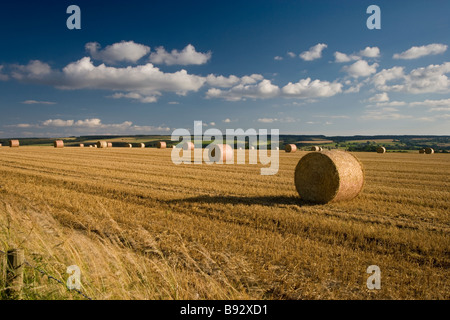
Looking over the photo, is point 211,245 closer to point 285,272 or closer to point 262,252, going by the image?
point 262,252

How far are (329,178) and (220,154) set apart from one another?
637 inches

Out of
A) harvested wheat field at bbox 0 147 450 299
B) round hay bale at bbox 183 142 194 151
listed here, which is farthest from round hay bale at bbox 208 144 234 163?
round hay bale at bbox 183 142 194 151

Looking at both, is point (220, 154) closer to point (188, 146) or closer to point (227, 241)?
point (227, 241)

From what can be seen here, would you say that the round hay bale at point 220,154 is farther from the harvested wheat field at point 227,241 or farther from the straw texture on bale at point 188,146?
the straw texture on bale at point 188,146

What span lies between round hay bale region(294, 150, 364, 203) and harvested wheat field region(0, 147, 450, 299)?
47 cm

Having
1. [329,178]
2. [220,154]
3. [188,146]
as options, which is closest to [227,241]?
[329,178]

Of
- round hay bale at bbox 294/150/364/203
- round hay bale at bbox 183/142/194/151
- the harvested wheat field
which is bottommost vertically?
the harvested wheat field

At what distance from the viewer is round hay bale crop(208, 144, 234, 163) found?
2584 cm

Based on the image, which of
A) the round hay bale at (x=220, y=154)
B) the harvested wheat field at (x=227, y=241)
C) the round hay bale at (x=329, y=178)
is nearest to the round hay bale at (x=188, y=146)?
the round hay bale at (x=220, y=154)

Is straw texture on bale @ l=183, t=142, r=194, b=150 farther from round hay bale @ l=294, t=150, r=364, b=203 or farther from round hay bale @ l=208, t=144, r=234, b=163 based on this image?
round hay bale @ l=294, t=150, r=364, b=203

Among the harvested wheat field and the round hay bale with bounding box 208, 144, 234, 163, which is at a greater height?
the round hay bale with bounding box 208, 144, 234, 163

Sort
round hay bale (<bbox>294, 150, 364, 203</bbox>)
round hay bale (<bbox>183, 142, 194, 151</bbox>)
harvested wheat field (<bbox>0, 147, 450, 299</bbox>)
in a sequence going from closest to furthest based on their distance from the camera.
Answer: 1. harvested wheat field (<bbox>0, 147, 450, 299</bbox>)
2. round hay bale (<bbox>294, 150, 364, 203</bbox>)
3. round hay bale (<bbox>183, 142, 194, 151</bbox>)
